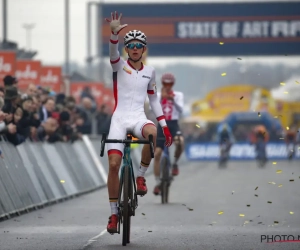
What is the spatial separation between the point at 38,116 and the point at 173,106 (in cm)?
270

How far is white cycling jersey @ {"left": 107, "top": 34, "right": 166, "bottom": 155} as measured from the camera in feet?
40.0

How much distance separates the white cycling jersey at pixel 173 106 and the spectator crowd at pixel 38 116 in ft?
6.92

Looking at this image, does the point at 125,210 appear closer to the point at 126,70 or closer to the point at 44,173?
the point at 126,70

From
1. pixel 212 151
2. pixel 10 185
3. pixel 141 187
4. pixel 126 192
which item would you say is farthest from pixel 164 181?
pixel 212 151

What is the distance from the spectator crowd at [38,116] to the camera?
17.2 metres

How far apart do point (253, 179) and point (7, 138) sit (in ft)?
45.9

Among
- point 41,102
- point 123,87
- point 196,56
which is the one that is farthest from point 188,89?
point 123,87

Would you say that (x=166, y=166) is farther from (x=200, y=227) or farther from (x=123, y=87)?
(x=123, y=87)

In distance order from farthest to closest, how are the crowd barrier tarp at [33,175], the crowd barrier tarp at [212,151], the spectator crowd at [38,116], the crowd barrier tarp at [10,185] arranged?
the crowd barrier tarp at [212,151] < the crowd barrier tarp at [33,175] < the spectator crowd at [38,116] < the crowd barrier tarp at [10,185]

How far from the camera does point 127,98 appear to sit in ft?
40.5

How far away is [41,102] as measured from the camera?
69.5 feet

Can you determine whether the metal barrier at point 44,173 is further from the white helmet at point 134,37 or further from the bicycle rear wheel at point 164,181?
the white helmet at point 134,37

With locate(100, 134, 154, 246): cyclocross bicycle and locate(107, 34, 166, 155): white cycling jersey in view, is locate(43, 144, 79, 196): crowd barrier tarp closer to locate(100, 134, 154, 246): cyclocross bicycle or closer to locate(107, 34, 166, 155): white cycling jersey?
locate(107, 34, 166, 155): white cycling jersey

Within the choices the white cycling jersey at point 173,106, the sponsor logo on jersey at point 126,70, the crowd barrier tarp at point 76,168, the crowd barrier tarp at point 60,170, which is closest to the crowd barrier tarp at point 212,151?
the crowd barrier tarp at point 76,168
